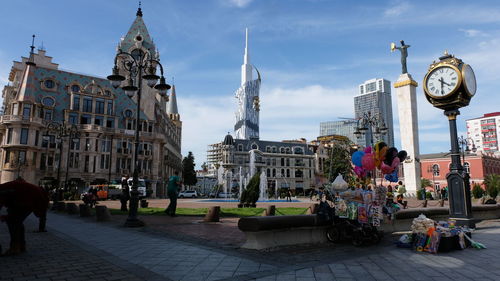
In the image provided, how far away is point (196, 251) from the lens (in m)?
7.50

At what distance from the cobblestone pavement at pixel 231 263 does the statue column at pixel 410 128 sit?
2844cm

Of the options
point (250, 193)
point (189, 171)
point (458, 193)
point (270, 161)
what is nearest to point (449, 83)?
point (458, 193)

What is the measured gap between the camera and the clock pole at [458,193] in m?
10.3

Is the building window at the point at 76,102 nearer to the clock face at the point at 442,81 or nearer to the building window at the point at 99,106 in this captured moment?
the building window at the point at 99,106

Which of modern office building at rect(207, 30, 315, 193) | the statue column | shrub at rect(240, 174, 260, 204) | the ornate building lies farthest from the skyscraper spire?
shrub at rect(240, 174, 260, 204)

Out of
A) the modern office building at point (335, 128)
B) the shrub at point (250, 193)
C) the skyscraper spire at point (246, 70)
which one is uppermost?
the skyscraper spire at point (246, 70)

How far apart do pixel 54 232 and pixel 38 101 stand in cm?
4718

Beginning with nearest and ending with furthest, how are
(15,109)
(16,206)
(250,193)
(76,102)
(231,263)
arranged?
1. (231,263)
2. (16,206)
3. (250,193)
4. (15,109)
5. (76,102)

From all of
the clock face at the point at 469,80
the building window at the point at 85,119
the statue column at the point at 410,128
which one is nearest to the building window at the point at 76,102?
the building window at the point at 85,119

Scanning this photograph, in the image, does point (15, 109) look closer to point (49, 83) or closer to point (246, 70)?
point (49, 83)

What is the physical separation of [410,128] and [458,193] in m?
27.0

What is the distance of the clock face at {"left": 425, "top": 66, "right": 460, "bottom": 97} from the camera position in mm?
10812

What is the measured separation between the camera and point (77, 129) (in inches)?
1720

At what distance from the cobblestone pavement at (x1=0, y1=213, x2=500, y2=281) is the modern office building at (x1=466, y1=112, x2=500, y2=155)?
6025 inches
